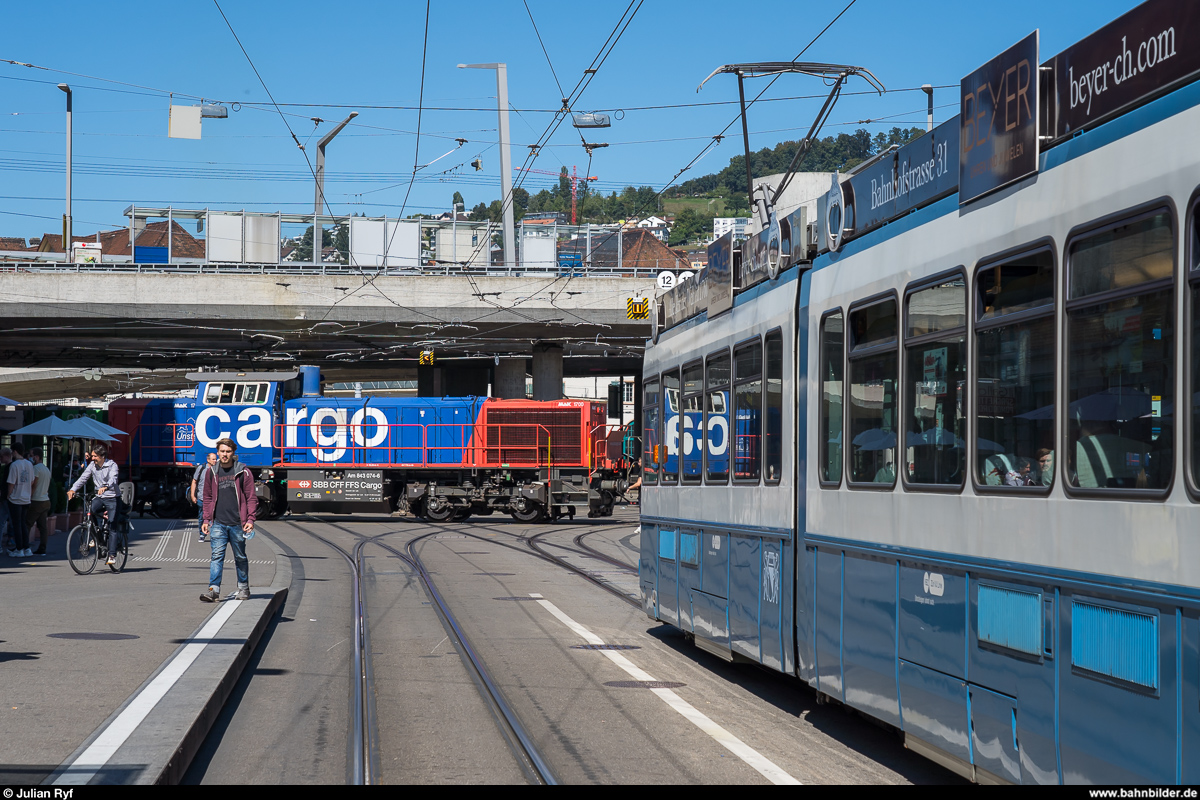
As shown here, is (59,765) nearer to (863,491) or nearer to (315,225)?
(863,491)

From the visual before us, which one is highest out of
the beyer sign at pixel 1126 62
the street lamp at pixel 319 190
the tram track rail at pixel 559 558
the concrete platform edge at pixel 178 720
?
the street lamp at pixel 319 190

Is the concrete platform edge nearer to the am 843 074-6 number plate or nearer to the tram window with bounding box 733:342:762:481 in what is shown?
the tram window with bounding box 733:342:762:481

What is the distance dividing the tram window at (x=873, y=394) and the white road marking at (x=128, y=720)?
14.7 feet

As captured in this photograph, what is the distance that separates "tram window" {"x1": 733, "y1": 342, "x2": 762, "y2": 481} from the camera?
8570mm

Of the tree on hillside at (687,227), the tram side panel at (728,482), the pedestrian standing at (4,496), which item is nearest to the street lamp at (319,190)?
the pedestrian standing at (4,496)

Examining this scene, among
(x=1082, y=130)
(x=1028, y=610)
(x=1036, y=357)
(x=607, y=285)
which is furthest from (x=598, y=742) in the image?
(x=607, y=285)

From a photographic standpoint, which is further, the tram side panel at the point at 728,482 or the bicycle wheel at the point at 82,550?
the bicycle wheel at the point at 82,550

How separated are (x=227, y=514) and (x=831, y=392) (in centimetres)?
818

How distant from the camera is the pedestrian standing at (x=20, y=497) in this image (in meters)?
18.3

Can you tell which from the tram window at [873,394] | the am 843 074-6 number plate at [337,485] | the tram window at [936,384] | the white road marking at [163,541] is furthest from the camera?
the am 843 074-6 number plate at [337,485]

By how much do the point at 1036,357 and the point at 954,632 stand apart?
1460mm

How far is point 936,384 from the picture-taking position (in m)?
5.80

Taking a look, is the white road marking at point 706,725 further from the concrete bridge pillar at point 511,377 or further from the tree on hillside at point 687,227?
the tree on hillside at point 687,227

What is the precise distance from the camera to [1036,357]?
191 inches
